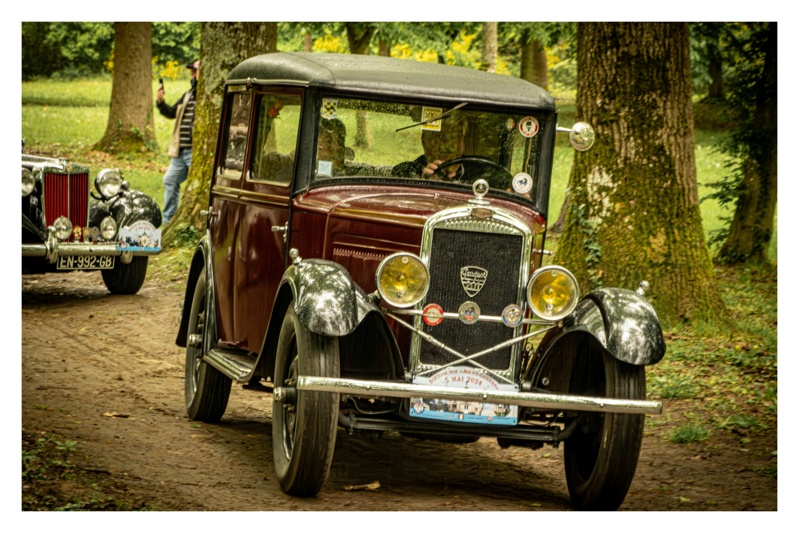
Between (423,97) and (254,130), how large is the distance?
99 cm

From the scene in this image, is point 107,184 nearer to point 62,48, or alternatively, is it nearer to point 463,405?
point 62,48

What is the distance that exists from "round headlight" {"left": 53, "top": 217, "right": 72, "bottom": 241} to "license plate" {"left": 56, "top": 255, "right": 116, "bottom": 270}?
170 millimetres

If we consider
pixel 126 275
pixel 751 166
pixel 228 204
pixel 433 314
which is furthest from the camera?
pixel 751 166

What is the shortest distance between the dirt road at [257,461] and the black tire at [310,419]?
107 mm

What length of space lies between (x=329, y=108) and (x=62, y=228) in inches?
177

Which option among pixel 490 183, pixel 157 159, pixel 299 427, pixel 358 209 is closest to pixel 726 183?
pixel 490 183

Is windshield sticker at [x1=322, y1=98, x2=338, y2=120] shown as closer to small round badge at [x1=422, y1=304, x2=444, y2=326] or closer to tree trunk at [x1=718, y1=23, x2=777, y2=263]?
small round badge at [x1=422, y1=304, x2=444, y2=326]

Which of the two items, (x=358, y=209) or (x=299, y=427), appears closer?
(x=299, y=427)

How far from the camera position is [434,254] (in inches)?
155

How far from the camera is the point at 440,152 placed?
178 inches

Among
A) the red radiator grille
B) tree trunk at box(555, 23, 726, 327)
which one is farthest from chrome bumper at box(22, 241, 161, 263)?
tree trunk at box(555, 23, 726, 327)

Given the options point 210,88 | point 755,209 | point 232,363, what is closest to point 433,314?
point 232,363

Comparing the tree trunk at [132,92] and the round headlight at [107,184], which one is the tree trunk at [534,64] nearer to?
the tree trunk at [132,92]
